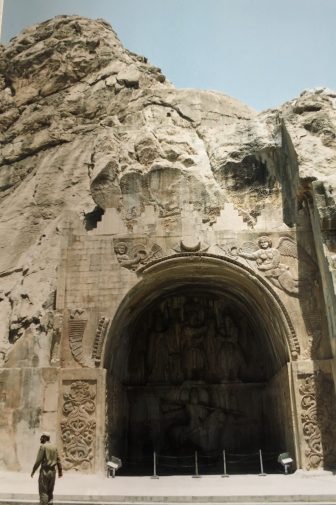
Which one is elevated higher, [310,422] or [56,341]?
[56,341]

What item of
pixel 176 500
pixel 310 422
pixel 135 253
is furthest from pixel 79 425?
pixel 310 422

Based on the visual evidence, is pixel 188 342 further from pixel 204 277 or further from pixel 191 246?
pixel 191 246

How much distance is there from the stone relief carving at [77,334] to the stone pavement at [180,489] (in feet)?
9.62

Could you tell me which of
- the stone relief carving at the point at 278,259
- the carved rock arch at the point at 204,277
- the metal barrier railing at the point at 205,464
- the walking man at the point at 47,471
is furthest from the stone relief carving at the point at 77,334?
the walking man at the point at 47,471

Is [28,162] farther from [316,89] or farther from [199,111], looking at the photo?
[316,89]

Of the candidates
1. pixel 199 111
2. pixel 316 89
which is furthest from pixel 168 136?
pixel 316 89

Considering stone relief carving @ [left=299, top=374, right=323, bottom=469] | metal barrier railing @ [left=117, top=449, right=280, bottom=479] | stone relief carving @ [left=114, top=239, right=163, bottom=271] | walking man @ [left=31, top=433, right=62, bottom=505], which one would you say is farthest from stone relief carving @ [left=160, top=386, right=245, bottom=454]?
walking man @ [left=31, top=433, right=62, bottom=505]

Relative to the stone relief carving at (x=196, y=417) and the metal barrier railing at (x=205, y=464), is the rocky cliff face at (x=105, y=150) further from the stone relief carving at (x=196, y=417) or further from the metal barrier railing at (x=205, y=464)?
the stone relief carving at (x=196, y=417)

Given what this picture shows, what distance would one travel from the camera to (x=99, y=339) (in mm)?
13320

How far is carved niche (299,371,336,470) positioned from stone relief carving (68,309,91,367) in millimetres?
5971

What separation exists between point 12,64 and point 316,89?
20.4 m

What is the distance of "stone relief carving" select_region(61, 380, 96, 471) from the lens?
12328 millimetres

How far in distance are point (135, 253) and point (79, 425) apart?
502 centimetres

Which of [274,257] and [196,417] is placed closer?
[274,257]
